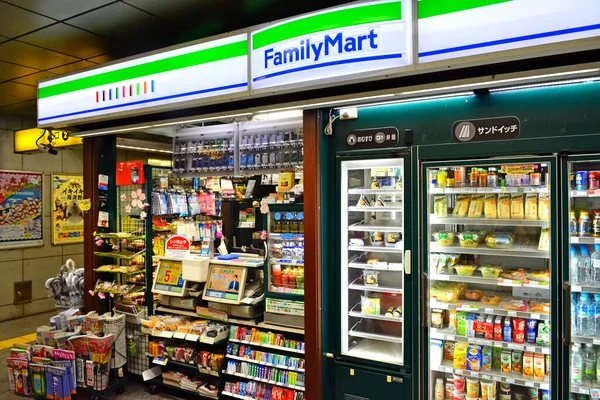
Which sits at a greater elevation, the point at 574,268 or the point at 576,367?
the point at 574,268

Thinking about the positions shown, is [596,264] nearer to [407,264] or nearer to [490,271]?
[490,271]

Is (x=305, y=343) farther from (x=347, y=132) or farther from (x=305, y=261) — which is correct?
(x=347, y=132)

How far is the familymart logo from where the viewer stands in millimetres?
4059

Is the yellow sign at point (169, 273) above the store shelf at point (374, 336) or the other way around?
above

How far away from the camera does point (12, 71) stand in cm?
543

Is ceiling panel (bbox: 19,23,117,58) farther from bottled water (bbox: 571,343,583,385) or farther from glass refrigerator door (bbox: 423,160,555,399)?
bottled water (bbox: 571,343,583,385)

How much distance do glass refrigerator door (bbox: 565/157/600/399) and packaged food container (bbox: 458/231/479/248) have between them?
26.7 inches

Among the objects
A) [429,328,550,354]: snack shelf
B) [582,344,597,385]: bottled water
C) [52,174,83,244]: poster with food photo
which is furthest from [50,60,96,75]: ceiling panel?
[582,344,597,385]: bottled water

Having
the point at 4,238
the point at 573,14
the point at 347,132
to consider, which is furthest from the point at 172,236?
the point at 4,238

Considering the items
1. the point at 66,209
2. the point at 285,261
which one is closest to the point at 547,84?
the point at 285,261

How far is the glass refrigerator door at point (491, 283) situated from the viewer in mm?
3131

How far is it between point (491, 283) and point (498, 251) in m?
0.26

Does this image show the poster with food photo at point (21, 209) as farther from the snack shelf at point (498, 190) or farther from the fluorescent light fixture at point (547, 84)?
the fluorescent light fixture at point (547, 84)

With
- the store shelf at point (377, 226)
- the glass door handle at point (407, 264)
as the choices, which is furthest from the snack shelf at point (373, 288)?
the store shelf at point (377, 226)
